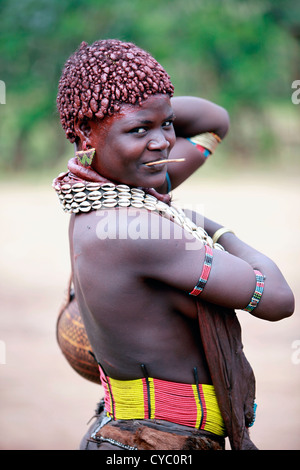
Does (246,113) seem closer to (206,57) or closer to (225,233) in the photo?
(206,57)

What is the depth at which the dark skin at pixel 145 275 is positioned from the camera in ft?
6.68

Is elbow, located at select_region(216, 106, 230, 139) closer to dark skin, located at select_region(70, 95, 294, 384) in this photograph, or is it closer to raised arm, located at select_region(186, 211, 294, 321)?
dark skin, located at select_region(70, 95, 294, 384)

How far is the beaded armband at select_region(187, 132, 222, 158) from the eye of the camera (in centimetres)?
269

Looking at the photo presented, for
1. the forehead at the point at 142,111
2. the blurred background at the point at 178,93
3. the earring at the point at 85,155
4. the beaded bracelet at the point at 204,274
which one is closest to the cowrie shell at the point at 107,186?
the earring at the point at 85,155

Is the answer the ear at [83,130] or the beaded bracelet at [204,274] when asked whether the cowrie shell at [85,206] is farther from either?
the beaded bracelet at [204,274]

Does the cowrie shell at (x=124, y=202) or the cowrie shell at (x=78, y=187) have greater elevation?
the cowrie shell at (x=78, y=187)

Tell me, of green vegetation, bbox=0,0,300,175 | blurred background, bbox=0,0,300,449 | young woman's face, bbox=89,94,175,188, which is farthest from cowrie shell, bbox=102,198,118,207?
green vegetation, bbox=0,0,300,175

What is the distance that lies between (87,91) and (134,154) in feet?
0.87

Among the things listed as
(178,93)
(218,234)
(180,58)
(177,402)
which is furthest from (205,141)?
(178,93)

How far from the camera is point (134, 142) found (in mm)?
2102

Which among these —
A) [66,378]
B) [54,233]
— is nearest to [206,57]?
[54,233]

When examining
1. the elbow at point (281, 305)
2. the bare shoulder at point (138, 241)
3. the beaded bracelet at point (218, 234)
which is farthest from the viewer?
the beaded bracelet at point (218, 234)

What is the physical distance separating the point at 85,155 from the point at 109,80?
10.7 inches

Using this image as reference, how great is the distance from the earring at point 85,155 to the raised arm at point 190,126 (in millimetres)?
515
